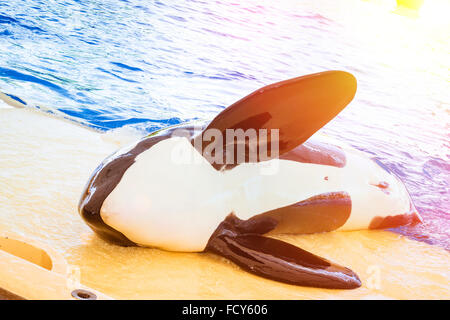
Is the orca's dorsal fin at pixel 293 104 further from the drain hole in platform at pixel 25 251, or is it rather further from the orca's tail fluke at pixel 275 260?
the drain hole in platform at pixel 25 251

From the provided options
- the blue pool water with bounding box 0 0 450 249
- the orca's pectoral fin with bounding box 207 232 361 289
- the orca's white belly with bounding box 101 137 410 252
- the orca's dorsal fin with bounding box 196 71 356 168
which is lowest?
the blue pool water with bounding box 0 0 450 249

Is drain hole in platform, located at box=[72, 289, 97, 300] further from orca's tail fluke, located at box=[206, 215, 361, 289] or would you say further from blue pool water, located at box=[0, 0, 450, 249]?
blue pool water, located at box=[0, 0, 450, 249]

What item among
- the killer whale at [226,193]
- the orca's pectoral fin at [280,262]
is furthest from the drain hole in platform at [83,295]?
the orca's pectoral fin at [280,262]

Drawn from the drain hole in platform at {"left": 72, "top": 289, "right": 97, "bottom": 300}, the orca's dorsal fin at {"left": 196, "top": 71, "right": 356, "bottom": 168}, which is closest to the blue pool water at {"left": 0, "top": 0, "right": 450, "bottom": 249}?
the orca's dorsal fin at {"left": 196, "top": 71, "right": 356, "bottom": 168}

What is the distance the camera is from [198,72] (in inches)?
370

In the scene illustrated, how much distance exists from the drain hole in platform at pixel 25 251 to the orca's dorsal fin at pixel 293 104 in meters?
0.93

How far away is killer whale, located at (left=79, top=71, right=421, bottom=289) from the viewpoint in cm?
238

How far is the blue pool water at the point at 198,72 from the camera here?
6.23 metres

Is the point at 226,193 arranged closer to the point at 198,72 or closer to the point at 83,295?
the point at 83,295

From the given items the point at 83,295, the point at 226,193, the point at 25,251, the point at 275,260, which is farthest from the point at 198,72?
the point at 83,295

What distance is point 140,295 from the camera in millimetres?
2078

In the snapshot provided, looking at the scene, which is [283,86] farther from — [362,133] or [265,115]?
[362,133]

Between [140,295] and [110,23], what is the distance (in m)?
10.5
